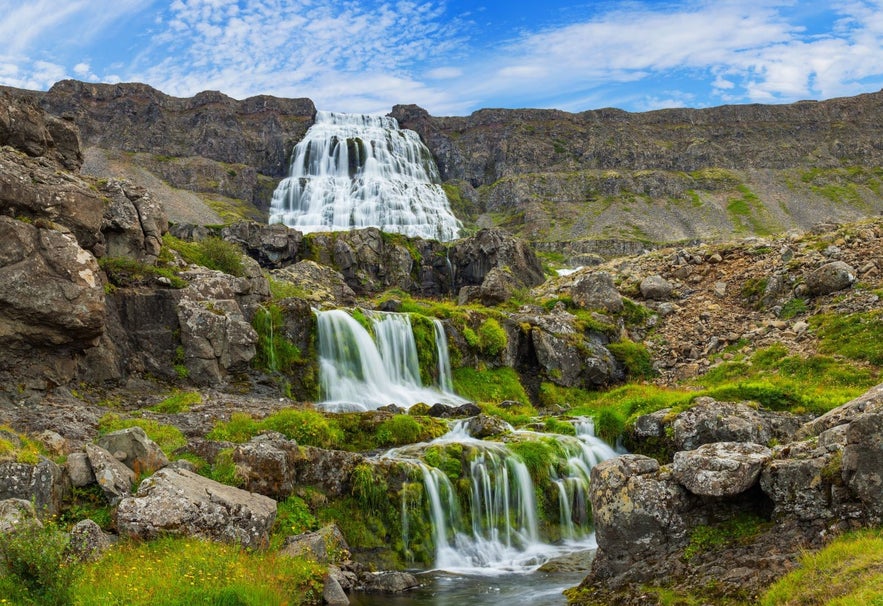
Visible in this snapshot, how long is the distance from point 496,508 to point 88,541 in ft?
32.2

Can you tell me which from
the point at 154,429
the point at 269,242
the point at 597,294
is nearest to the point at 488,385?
the point at 597,294

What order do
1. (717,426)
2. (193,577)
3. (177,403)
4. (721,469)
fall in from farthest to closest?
(177,403) < (717,426) < (721,469) < (193,577)

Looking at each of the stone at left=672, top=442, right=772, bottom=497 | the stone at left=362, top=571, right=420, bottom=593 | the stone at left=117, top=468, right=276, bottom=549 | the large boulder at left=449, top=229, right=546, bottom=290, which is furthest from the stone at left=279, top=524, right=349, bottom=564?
the large boulder at left=449, top=229, right=546, bottom=290

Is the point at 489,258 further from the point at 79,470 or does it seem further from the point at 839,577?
the point at 839,577

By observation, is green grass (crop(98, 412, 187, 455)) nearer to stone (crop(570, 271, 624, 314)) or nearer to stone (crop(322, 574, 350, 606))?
stone (crop(322, 574, 350, 606))

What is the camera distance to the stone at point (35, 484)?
11805mm

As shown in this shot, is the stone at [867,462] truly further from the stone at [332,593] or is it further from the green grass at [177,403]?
the green grass at [177,403]

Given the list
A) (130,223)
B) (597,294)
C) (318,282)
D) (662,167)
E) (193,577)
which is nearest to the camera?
A: (193,577)

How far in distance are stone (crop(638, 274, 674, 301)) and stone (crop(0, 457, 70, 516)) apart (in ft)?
110

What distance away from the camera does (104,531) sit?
11938 millimetres

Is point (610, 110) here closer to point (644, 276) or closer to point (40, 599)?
point (644, 276)

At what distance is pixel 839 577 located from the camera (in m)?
8.00

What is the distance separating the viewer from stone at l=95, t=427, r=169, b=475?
14281 mm

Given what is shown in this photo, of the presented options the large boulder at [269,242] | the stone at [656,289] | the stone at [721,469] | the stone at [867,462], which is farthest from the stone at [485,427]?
the large boulder at [269,242]
